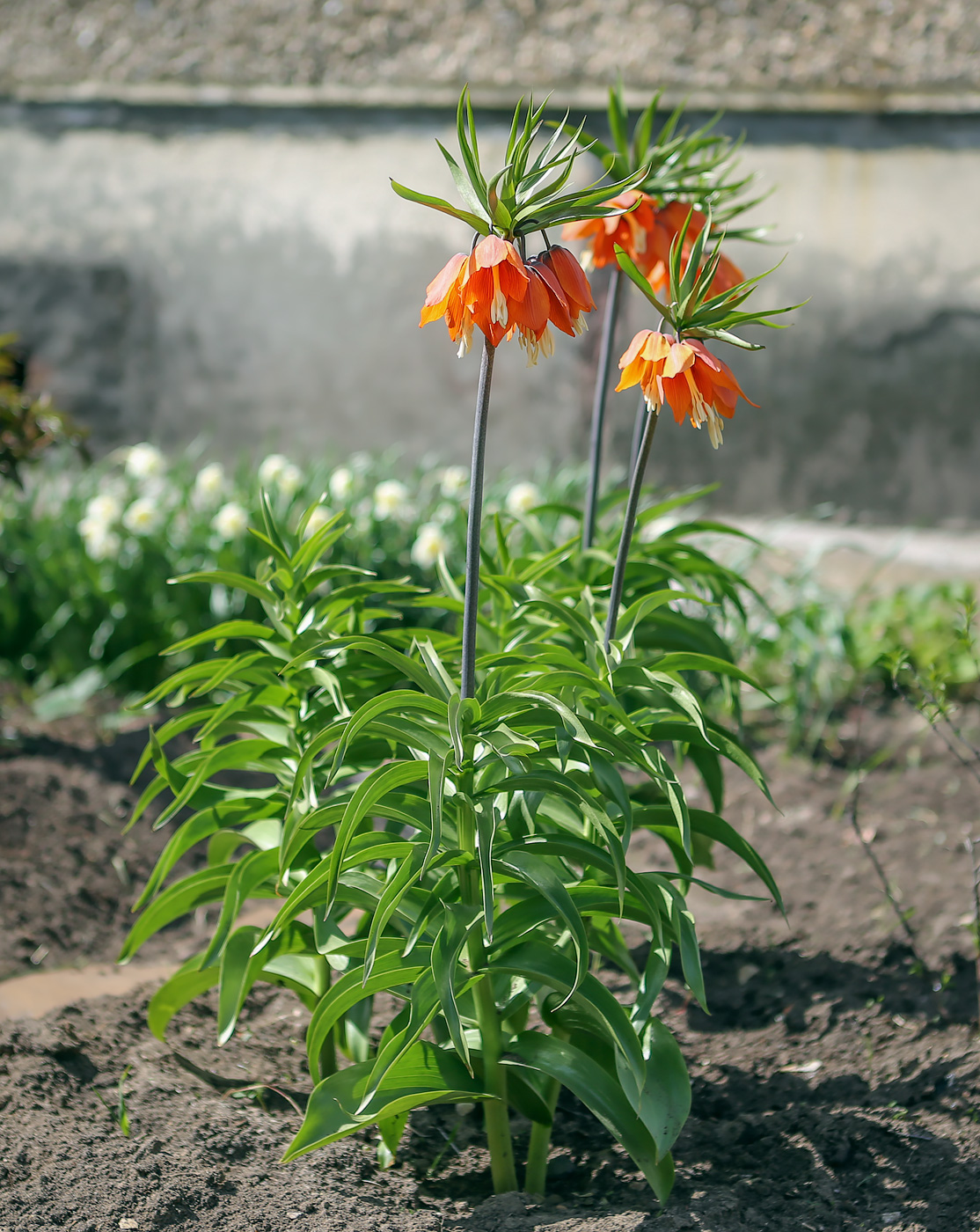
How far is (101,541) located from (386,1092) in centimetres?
261

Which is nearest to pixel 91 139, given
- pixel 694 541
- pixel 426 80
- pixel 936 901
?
pixel 426 80

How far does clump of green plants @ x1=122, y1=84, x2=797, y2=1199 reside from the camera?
1.33m

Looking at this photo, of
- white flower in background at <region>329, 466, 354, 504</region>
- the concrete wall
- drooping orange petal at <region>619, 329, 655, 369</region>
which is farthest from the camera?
the concrete wall

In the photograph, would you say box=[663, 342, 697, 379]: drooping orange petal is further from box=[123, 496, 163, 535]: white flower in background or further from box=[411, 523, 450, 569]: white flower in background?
box=[123, 496, 163, 535]: white flower in background

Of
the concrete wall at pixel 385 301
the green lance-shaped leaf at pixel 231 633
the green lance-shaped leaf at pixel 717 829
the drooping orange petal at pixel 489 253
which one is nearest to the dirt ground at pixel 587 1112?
the green lance-shaped leaf at pixel 717 829

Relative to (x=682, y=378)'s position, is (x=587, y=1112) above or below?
below

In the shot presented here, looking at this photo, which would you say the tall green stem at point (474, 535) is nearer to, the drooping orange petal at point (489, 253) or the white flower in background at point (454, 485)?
the drooping orange petal at point (489, 253)

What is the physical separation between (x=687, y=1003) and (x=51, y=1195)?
1.23 meters

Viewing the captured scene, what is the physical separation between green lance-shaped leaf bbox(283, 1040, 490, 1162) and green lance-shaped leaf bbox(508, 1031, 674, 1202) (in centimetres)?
9

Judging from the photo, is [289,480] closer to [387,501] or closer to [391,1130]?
[387,501]

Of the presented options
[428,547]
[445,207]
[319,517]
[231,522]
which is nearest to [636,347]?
Answer: [445,207]

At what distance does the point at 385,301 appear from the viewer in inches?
209

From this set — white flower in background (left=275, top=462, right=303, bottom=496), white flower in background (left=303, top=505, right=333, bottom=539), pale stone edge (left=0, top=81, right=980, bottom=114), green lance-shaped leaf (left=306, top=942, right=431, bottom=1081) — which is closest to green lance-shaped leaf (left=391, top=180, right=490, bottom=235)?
green lance-shaped leaf (left=306, top=942, right=431, bottom=1081)

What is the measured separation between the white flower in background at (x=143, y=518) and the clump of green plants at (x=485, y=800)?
6.52 feet
